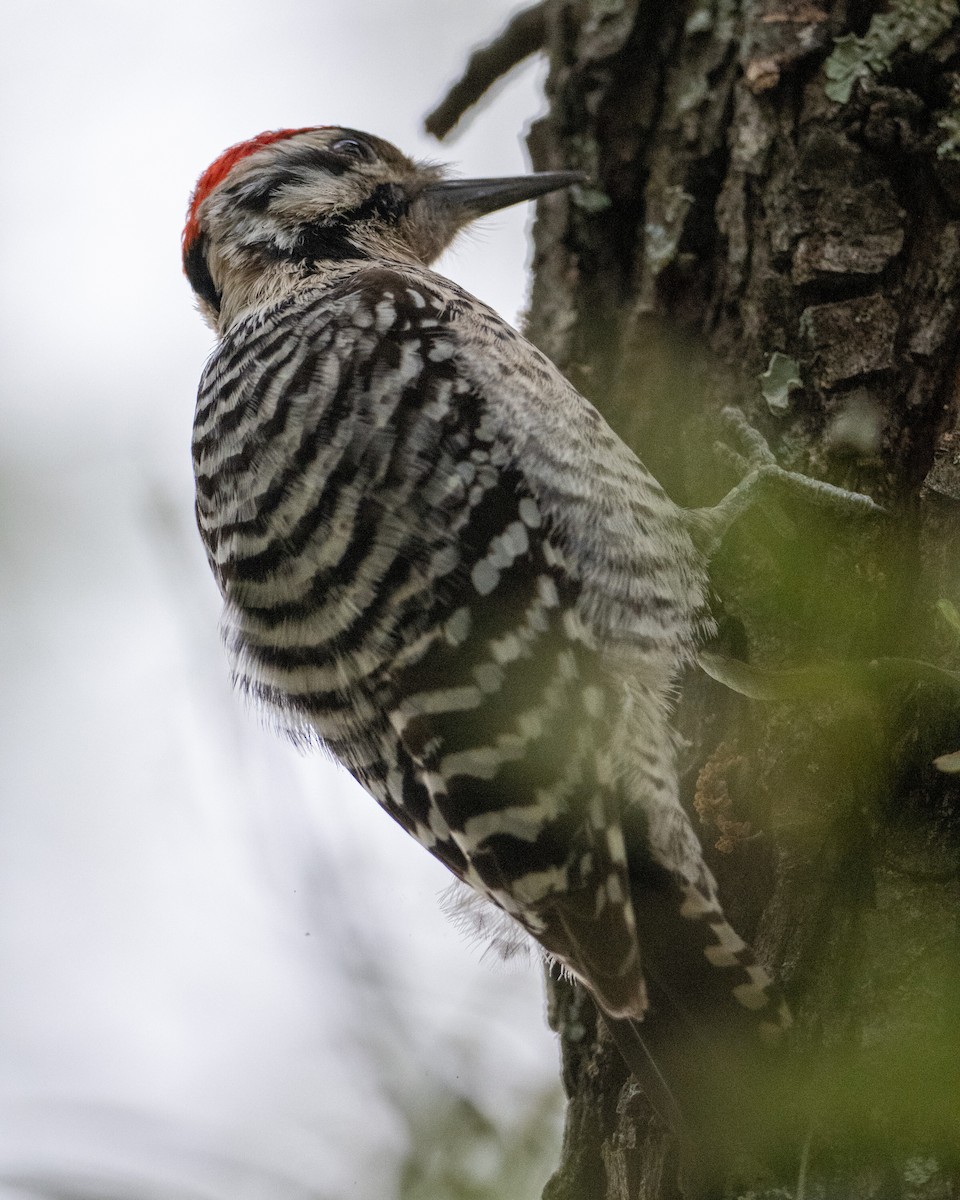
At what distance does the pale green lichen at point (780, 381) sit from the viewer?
2756 mm

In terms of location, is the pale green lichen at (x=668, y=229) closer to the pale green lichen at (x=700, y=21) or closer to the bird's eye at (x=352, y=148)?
the pale green lichen at (x=700, y=21)

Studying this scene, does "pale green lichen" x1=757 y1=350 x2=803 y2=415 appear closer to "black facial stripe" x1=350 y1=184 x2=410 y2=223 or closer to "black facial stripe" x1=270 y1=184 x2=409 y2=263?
"black facial stripe" x1=270 y1=184 x2=409 y2=263

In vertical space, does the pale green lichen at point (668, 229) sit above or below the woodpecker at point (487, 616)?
above

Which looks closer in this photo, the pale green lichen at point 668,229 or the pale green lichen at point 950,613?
the pale green lichen at point 950,613

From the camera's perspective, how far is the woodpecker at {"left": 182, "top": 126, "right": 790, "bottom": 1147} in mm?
2291

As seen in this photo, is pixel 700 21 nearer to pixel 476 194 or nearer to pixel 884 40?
pixel 884 40

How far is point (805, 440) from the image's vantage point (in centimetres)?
276

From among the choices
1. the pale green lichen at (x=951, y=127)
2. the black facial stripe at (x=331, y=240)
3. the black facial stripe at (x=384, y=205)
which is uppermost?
the black facial stripe at (x=384, y=205)

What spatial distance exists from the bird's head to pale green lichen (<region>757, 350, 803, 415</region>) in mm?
997

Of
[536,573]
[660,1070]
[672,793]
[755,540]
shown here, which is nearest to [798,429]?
[755,540]

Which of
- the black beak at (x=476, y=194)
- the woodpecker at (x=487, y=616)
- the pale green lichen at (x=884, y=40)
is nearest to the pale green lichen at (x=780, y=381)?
the woodpecker at (x=487, y=616)

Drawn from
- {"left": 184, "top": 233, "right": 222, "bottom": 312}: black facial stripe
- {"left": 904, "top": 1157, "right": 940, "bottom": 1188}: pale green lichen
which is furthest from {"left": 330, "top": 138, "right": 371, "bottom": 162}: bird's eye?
{"left": 904, "top": 1157, "right": 940, "bottom": 1188}: pale green lichen

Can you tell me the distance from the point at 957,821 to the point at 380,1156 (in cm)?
150

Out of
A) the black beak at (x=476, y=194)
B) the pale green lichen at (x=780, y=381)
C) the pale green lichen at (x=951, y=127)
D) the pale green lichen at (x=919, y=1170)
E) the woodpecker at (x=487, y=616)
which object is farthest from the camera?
the black beak at (x=476, y=194)
